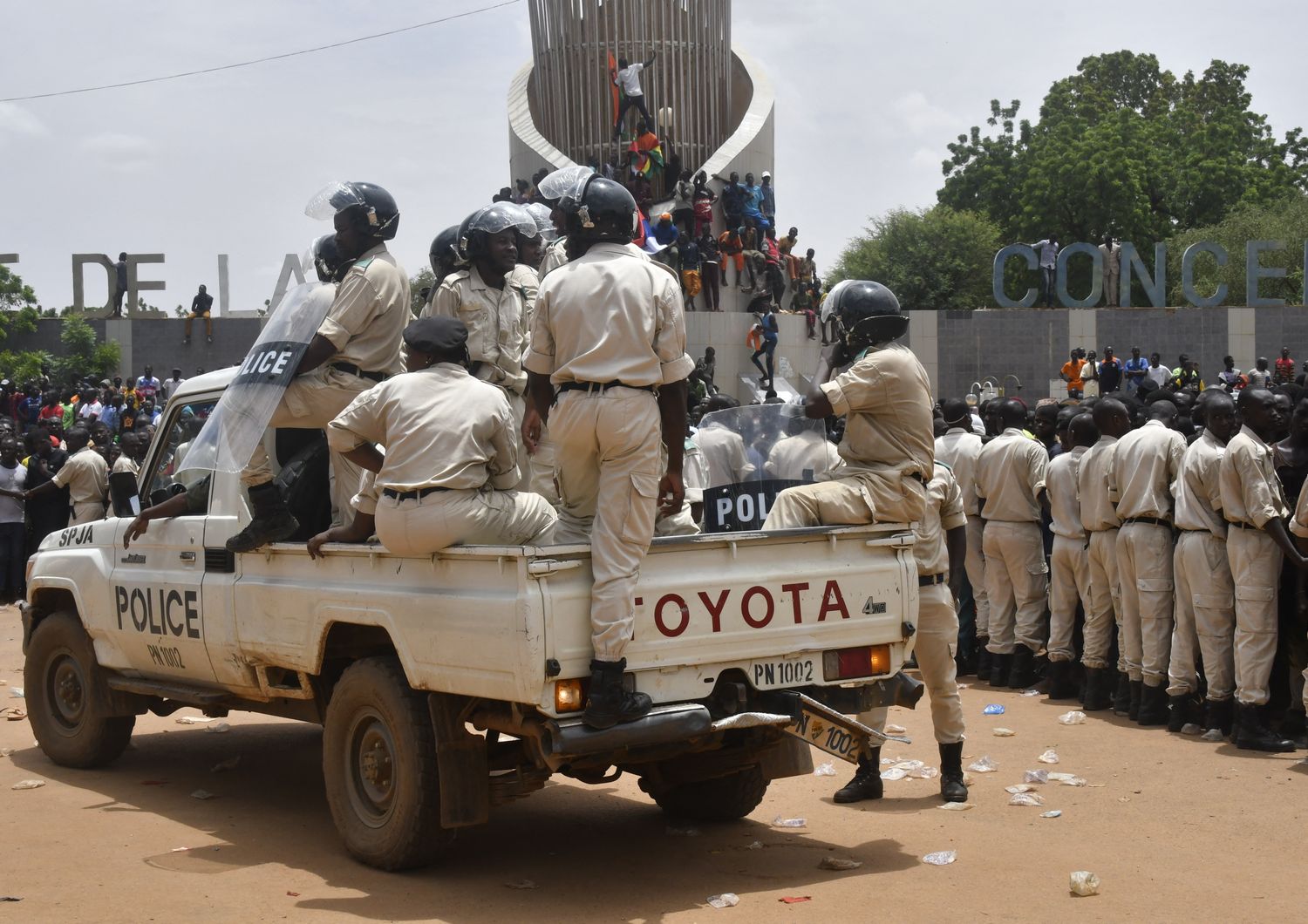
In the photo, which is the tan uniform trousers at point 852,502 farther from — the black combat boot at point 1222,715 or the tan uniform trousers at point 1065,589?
the tan uniform trousers at point 1065,589

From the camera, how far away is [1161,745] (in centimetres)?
859

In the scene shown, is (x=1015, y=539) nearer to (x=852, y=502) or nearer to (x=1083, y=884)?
(x=852, y=502)

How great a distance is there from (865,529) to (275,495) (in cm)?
265

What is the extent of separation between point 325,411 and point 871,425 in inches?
102

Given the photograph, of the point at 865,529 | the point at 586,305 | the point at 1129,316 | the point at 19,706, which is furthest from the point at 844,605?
the point at 1129,316

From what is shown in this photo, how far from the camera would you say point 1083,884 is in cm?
544

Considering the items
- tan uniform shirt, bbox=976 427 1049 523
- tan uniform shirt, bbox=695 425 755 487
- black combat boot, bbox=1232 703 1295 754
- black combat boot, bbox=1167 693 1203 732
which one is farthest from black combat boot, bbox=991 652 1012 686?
tan uniform shirt, bbox=695 425 755 487

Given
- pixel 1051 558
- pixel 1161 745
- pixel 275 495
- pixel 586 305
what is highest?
pixel 586 305

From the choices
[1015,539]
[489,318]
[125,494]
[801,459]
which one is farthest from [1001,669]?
[125,494]

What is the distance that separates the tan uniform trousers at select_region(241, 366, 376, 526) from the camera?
6.79 meters

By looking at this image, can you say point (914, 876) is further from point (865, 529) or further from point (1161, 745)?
point (1161, 745)

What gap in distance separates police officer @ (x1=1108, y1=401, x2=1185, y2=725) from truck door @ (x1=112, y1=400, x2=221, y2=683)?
5.52m

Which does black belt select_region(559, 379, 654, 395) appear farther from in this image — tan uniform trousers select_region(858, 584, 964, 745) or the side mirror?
the side mirror

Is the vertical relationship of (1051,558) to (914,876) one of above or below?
above
